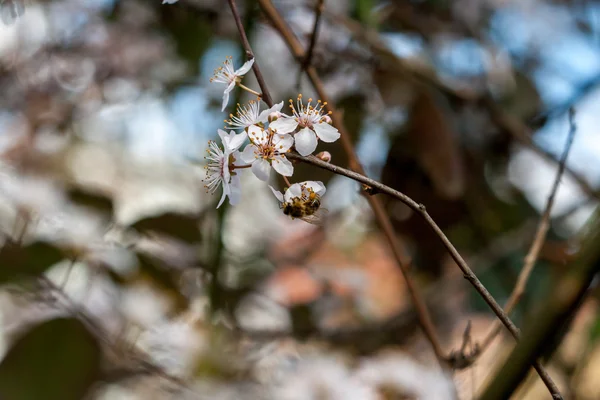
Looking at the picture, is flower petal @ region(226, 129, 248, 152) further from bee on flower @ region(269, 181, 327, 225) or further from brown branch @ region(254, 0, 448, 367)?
brown branch @ region(254, 0, 448, 367)

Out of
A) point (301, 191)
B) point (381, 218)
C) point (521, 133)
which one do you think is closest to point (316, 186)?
point (301, 191)

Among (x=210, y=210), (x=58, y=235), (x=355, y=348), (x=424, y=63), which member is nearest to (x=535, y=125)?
(x=424, y=63)

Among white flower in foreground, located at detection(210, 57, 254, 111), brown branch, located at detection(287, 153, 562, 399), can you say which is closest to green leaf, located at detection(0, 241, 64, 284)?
white flower in foreground, located at detection(210, 57, 254, 111)

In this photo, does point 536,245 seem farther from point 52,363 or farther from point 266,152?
point 52,363

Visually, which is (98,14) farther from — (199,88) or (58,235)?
(58,235)

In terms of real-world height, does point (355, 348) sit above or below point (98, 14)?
below

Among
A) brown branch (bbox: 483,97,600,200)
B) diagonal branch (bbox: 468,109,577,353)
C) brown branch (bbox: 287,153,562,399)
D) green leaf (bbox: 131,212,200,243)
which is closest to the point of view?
brown branch (bbox: 287,153,562,399)
